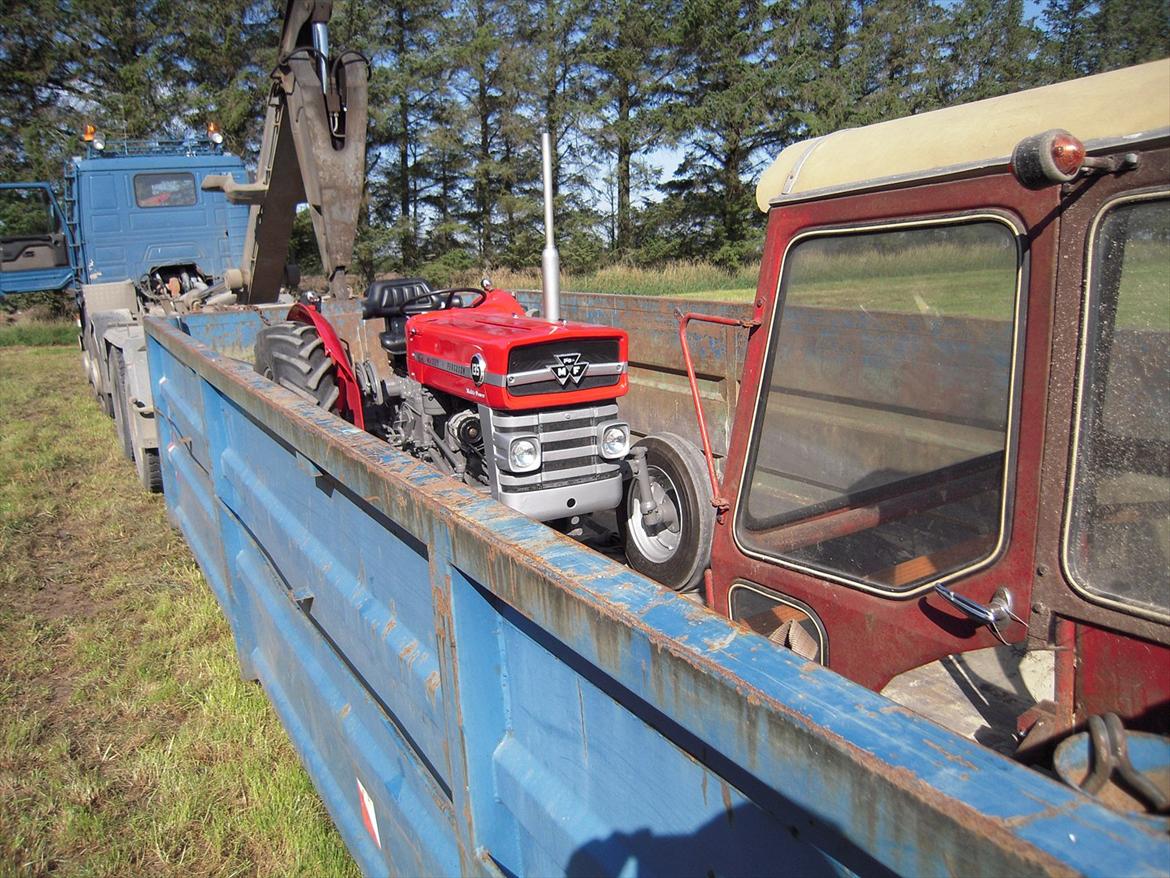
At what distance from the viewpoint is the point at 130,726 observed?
10.4ft

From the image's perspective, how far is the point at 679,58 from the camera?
91.6 ft

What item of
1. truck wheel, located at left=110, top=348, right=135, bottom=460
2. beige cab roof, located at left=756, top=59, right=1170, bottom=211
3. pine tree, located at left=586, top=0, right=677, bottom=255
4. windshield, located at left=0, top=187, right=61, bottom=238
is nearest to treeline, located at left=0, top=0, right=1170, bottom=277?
pine tree, located at left=586, top=0, right=677, bottom=255

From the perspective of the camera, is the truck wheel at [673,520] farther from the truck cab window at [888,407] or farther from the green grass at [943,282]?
the green grass at [943,282]

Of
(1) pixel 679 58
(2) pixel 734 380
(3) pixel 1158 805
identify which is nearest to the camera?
(3) pixel 1158 805

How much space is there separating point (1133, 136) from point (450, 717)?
4.38 feet

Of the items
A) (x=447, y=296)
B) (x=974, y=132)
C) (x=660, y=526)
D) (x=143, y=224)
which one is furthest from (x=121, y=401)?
(x=974, y=132)

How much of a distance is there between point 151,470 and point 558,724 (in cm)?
532

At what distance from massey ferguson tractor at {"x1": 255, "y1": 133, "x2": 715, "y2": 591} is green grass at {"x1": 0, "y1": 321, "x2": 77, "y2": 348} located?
50.1 ft

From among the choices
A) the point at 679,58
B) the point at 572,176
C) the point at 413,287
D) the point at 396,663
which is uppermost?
the point at 679,58

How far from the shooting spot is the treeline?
2522 cm

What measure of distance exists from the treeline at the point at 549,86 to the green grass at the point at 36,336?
970 centimetres

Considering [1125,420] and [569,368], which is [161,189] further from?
[1125,420]

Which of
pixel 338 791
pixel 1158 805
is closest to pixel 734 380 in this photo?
pixel 338 791

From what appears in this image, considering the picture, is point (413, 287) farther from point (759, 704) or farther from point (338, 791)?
point (759, 704)
